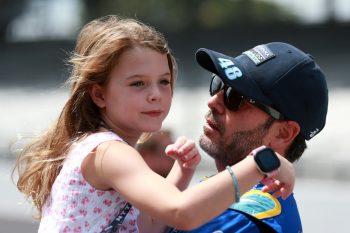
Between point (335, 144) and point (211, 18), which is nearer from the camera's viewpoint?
point (335, 144)

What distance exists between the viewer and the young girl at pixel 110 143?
2.12 m

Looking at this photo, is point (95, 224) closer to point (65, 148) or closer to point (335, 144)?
point (65, 148)

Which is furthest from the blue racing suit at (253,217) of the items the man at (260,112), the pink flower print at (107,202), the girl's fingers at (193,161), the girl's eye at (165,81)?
the girl's eye at (165,81)

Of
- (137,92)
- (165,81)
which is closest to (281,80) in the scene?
(165,81)

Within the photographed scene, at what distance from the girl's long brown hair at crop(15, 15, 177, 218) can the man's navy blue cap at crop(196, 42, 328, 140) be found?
0.23 m

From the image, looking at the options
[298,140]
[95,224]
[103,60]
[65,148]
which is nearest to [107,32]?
[103,60]

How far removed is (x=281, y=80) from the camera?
2.47 m

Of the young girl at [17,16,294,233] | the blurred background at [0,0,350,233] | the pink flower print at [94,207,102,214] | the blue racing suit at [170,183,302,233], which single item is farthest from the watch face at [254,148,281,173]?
the blurred background at [0,0,350,233]

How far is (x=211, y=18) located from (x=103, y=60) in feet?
49.2

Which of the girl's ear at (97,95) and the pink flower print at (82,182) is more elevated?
the girl's ear at (97,95)

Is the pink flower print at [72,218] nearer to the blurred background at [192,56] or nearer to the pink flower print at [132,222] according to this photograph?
the pink flower print at [132,222]

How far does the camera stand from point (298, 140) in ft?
8.87

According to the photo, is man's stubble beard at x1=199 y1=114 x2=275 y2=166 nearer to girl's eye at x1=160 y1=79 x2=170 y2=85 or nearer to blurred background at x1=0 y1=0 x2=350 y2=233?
girl's eye at x1=160 y1=79 x2=170 y2=85

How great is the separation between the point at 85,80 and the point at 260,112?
61cm
